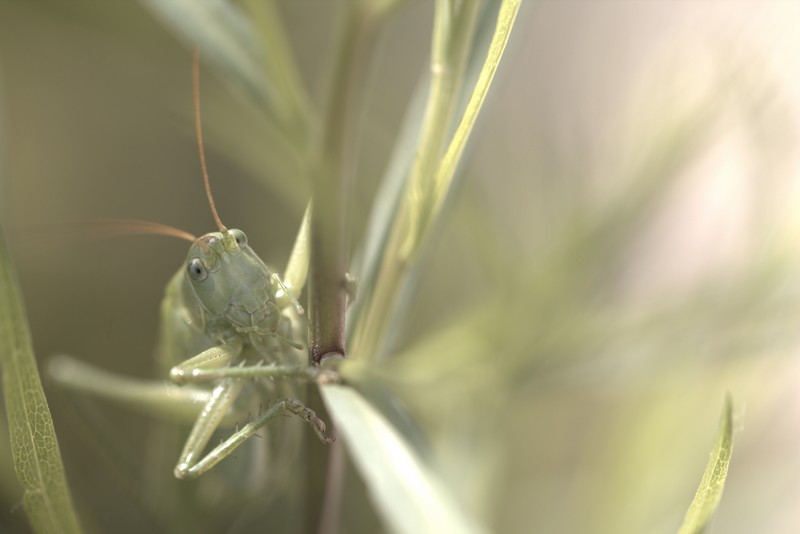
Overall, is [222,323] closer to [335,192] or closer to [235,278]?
[235,278]

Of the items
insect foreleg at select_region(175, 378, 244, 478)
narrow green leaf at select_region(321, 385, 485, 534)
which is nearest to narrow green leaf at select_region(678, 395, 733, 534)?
narrow green leaf at select_region(321, 385, 485, 534)

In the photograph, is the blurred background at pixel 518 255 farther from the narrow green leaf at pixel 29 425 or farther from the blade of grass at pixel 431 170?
the narrow green leaf at pixel 29 425

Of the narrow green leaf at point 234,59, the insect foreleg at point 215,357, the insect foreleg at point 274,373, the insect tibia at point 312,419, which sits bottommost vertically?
the insect tibia at point 312,419

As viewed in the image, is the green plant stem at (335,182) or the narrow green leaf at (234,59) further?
the narrow green leaf at (234,59)

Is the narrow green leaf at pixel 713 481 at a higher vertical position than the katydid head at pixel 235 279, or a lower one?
lower

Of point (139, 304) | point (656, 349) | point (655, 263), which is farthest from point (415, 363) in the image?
point (655, 263)

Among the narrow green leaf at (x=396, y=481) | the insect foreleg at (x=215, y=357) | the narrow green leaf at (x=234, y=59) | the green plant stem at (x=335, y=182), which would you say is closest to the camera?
the narrow green leaf at (x=396, y=481)

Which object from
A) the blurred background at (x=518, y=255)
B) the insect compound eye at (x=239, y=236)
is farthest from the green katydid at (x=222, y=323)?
the blurred background at (x=518, y=255)
